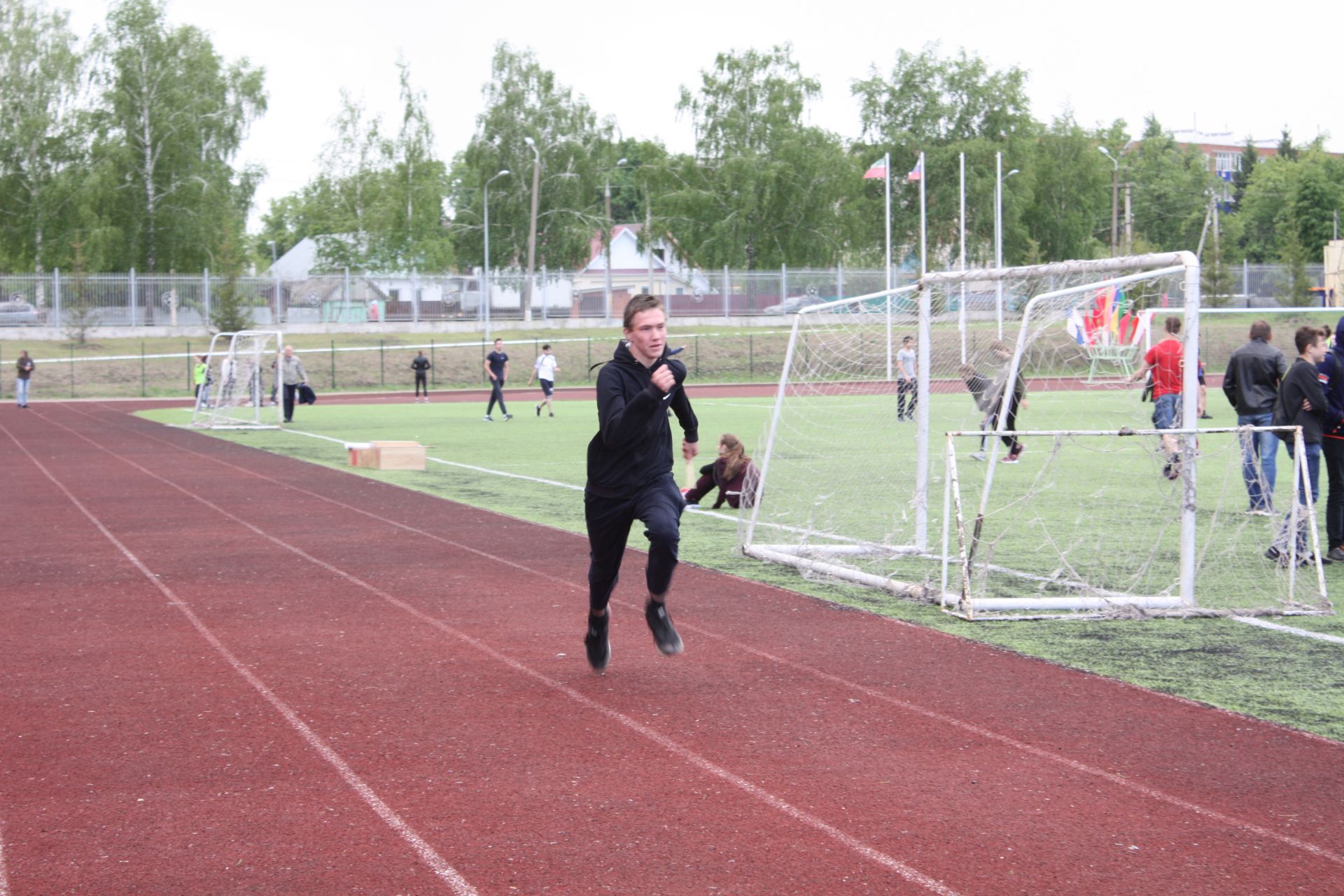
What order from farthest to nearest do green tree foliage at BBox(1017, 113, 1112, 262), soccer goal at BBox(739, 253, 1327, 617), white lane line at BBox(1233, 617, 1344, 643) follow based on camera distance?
green tree foliage at BBox(1017, 113, 1112, 262)
soccer goal at BBox(739, 253, 1327, 617)
white lane line at BBox(1233, 617, 1344, 643)

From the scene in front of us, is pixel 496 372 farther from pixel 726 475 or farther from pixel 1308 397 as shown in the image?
Result: pixel 1308 397

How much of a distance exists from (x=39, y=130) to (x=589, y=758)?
59.1 metres

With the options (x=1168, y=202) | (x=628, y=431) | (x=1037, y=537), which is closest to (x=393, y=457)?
(x=1037, y=537)

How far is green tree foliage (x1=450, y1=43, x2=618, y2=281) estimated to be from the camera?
6994cm

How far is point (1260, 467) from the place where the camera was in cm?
925

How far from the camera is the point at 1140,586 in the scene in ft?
29.3

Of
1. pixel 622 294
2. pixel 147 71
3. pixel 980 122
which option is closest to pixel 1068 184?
pixel 980 122

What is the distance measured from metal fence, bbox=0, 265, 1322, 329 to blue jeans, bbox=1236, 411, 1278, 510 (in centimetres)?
4616

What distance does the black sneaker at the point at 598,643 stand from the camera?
6.76 metres

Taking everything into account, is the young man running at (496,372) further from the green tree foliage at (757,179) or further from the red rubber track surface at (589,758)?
the green tree foliage at (757,179)

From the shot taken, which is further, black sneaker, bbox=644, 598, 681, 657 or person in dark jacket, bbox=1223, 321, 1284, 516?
person in dark jacket, bbox=1223, 321, 1284, 516

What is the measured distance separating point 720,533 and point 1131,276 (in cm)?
467

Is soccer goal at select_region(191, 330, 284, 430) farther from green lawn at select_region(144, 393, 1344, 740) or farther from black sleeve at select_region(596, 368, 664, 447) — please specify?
black sleeve at select_region(596, 368, 664, 447)

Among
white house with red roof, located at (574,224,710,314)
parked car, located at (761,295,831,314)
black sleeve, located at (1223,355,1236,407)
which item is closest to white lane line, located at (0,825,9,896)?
black sleeve, located at (1223,355,1236,407)
